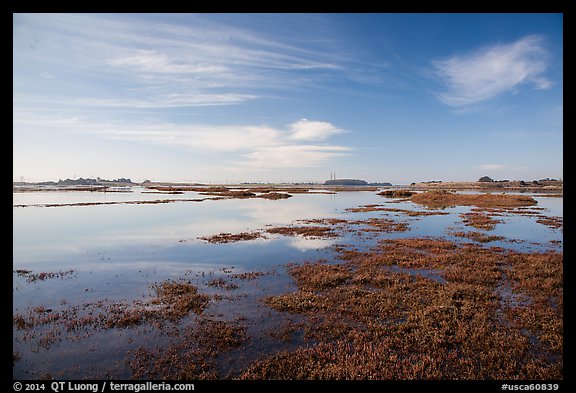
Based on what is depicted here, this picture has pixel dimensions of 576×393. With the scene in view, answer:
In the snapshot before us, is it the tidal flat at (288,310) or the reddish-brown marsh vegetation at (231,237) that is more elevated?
the reddish-brown marsh vegetation at (231,237)

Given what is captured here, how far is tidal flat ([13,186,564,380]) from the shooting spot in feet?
32.1

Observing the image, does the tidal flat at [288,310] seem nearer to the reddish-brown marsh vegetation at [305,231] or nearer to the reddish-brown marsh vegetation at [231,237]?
the reddish-brown marsh vegetation at [231,237]

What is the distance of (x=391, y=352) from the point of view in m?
10.6

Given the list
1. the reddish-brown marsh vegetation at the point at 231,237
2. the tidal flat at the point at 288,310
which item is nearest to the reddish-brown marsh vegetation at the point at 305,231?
the reddish-brown marsh vegetation at the point at 231,237

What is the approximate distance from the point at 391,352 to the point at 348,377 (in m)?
2.39

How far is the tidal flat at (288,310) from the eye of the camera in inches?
385

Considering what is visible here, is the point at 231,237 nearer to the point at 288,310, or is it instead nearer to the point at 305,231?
the point at 305,231

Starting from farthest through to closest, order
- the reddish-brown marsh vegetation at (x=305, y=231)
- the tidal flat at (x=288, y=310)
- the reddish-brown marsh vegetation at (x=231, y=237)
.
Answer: the reddish-brown marsh vegetation at (x=305, y=231)
the reddish-brown marsh vegetation at (x=231, y=237)
the tidal flat at (x=288, y=310)

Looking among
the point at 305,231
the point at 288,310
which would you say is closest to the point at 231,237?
the point at 305,231

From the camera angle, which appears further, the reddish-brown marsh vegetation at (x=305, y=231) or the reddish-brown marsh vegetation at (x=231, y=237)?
the reddish-brown marsh vegetation at (x=305, y=231)

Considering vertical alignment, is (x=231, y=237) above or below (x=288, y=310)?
above

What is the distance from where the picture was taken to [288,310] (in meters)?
14.4

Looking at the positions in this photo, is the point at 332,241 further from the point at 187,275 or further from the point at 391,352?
the point at 391,352
